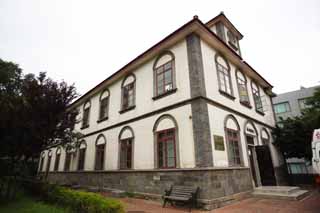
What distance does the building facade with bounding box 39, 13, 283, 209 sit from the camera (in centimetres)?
810

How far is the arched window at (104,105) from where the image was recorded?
15.3 metres

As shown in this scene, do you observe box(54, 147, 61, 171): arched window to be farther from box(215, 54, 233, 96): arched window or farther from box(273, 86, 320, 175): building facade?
box(273, 86, 320, 175): building facade

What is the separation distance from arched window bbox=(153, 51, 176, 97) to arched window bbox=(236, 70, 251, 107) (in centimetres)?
500

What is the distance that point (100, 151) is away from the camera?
1452 centimetres

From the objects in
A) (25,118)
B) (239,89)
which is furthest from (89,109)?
(239,89)

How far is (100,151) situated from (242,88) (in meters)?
11.5

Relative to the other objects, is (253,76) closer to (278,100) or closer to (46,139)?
(46,139)

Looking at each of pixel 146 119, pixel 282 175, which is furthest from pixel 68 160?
pixel 282 175

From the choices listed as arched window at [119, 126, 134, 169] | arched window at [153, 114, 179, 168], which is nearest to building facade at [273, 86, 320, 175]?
arched window at [153, 114, 179, 168]

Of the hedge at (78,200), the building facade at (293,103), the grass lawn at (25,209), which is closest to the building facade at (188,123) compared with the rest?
the hedge at (78,200)

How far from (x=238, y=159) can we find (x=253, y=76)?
7.53 m

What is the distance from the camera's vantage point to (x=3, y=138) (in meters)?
8.00

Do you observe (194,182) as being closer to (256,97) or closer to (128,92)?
(128,92)

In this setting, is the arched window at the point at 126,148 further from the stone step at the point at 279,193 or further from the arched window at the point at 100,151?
the stone step at the point at 279,193
